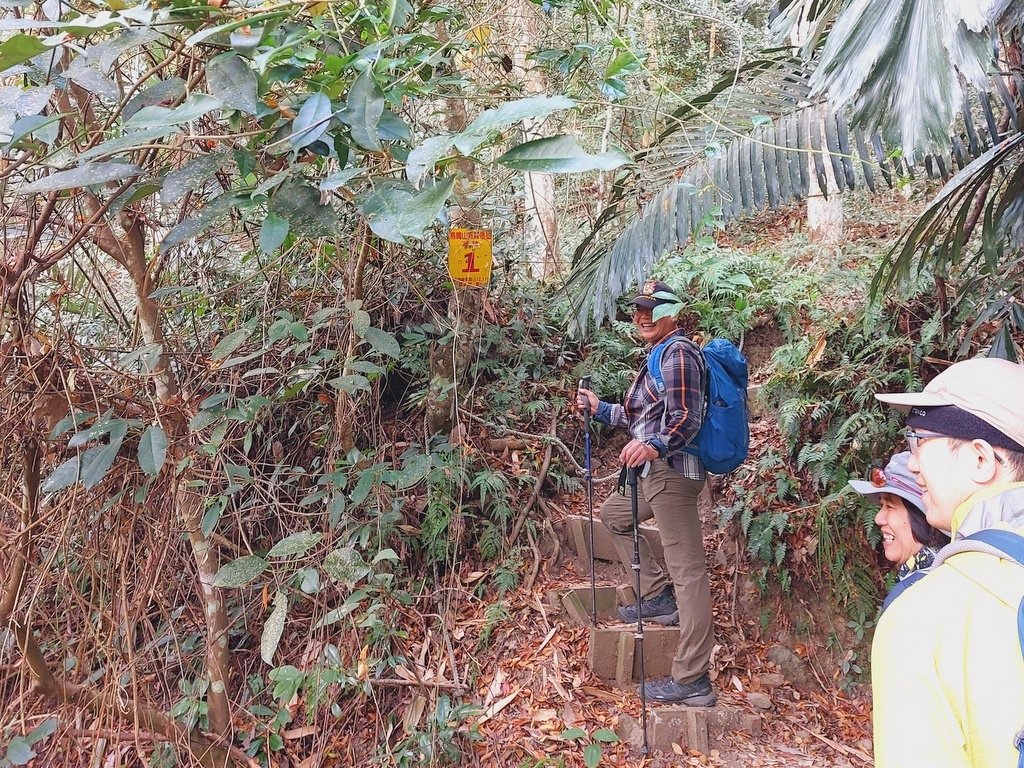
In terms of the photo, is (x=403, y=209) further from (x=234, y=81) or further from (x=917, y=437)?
(x=917, y=437)

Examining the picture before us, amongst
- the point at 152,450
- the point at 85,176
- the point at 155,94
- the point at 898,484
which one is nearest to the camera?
the point at 85,176

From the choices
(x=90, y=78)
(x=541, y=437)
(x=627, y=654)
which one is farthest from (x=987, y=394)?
(x=541, y=437)

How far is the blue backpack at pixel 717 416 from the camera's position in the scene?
11.6ft

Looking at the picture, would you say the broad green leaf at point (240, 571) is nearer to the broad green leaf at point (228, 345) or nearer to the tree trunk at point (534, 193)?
the broad green leaf at point (228, 345)

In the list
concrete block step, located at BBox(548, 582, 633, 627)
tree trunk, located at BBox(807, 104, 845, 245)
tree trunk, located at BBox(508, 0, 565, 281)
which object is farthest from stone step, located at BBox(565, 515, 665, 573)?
tree trunk, located at BBox(807, 104, 845, 245)

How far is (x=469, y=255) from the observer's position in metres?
3.74

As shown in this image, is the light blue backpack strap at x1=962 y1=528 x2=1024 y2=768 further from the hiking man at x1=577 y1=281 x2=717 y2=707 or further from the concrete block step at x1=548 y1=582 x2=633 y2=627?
the concrete block step at x1=548 y1=582 x2=633 y2=627

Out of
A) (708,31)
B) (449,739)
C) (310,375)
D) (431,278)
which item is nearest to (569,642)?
(449,739)

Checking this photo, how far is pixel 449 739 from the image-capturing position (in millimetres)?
3512

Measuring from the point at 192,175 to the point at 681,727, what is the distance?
3546 mm

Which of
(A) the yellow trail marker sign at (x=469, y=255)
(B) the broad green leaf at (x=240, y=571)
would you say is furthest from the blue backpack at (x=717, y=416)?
(B) the broad green leaf at (x=240, y=571)

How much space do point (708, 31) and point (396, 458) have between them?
8.78 meters

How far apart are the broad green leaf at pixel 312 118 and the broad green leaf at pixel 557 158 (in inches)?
18.6

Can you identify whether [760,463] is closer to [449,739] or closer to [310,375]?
[449,739]
